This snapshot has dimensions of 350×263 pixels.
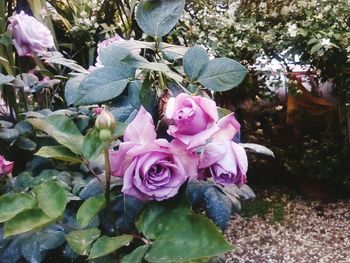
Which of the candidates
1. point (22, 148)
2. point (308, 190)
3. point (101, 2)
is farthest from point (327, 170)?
point (22, 148)

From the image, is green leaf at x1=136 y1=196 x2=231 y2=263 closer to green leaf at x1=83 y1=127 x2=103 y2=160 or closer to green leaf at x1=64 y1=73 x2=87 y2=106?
green leaf at x1=83 y1=127 x2=103 y2=160

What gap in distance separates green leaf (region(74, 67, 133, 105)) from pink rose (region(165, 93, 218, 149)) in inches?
4.5

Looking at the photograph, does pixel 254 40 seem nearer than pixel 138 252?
No

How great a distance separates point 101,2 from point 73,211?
153 centimetres

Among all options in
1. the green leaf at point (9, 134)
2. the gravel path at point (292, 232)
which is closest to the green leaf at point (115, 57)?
the green leaf at point (9, 134)

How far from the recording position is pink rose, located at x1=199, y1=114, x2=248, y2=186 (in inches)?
19.1

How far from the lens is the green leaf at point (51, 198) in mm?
506

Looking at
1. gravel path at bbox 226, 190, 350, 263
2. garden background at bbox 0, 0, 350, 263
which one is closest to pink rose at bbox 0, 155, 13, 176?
garden background at bbox 0, 0, 350, 263

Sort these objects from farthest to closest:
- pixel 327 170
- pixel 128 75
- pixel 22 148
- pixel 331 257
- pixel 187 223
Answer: pixel 327 170 → pixel 331 257 → pixel 22 148 → pixel 128 75 → pixel 187 223

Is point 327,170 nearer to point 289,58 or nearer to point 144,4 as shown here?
point 289,58

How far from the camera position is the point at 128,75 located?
0.59m

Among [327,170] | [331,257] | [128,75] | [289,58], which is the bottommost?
[331,257]

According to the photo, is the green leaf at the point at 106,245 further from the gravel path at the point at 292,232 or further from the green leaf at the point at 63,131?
the gravel path at the point at 292,232

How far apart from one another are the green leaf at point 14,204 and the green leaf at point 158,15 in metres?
0.25
